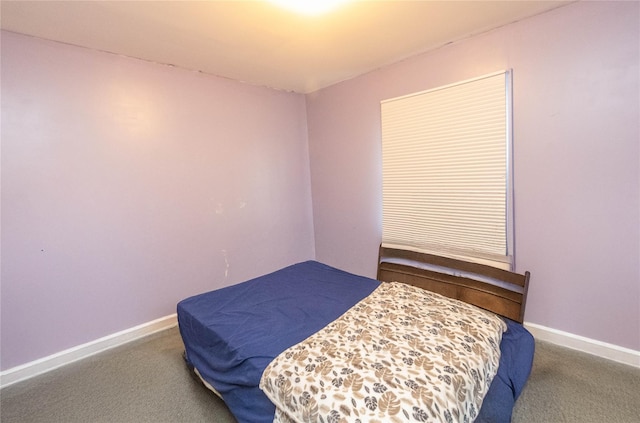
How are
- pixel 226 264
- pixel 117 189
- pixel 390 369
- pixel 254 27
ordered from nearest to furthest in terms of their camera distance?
1. pixel 390 369
2. pixel 254 27
3. pixel 117 189
4. pixel 226 264

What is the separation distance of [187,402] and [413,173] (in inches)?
93.9

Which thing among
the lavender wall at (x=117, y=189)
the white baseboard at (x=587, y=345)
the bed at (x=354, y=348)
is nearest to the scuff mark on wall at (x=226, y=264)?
the lavender wall at (x=117, y=189)

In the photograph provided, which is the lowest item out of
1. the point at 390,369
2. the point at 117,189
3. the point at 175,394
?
the point at 175,394

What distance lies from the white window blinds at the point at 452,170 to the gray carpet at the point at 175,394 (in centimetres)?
76

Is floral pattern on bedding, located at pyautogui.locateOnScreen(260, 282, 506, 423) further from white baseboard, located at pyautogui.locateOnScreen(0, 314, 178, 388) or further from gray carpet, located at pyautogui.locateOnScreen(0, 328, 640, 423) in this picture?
white baseboard, located at pyautogui.locateOnScreen(0, 314, 178, 388)

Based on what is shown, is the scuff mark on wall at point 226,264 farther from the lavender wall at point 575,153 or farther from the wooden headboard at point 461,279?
the lavender wall at point 575,153

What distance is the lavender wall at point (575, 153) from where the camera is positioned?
171 cm

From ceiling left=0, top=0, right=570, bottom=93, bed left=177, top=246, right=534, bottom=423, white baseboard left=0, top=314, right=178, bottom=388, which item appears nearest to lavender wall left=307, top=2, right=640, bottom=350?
ceiling left=0, top=0, right=570, bottom=93

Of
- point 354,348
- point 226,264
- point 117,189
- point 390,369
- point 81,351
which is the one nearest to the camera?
point 390,369

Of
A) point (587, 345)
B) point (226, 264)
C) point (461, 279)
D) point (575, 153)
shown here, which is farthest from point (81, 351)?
point (575, 153)

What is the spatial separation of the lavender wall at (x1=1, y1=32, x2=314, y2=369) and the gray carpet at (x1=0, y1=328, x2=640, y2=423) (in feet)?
1.11

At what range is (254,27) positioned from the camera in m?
1.92

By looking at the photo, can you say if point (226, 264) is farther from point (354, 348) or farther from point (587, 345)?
point (587, 345)

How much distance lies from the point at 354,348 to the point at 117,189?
2.20m
